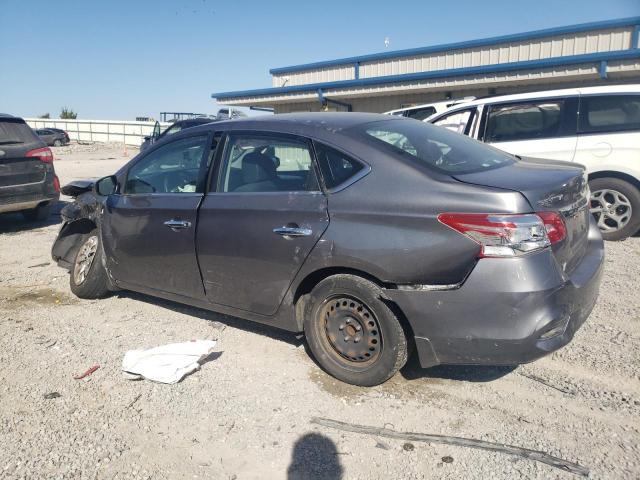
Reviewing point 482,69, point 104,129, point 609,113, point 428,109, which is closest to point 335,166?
point 609,113

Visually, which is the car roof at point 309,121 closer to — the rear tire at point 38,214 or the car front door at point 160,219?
the car front door at point 160,219

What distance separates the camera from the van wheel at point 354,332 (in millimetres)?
3055

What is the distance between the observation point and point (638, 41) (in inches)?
491

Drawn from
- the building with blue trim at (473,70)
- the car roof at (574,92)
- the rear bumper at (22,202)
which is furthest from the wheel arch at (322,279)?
the building with blue trim at (473,70)

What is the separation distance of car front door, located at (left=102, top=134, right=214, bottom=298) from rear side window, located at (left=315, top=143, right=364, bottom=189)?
40.0 inches

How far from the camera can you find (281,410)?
3.09 m

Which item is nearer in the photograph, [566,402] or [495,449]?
[495,449]

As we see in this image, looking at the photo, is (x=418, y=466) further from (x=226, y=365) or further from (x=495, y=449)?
(x=226, y=365)

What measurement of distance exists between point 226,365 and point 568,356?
2352mm

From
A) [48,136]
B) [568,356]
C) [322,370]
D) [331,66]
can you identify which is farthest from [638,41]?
[48,136]

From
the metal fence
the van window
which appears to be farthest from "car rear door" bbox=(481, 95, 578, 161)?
the metal fence

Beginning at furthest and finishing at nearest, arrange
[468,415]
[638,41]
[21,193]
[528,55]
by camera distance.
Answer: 1. [528,55]
2. [638,41]
3. [21,193]
4. [468,415]

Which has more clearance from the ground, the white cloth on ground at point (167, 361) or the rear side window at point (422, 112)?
the rear side window at point (422, 112)

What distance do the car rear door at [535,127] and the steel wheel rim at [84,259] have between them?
197 inches
